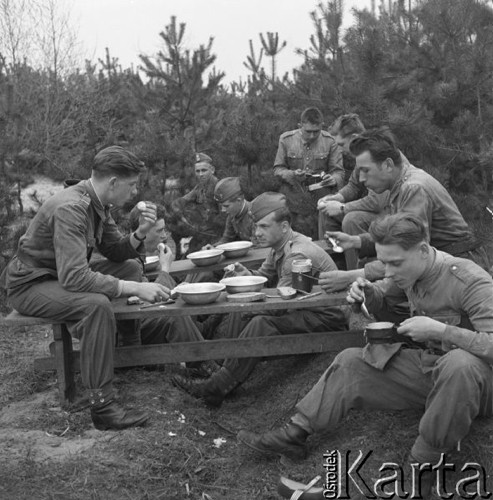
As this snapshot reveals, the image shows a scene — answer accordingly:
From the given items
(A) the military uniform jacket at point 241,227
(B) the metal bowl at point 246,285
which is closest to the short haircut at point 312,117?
(A) the military uniform jacket at point 241,227

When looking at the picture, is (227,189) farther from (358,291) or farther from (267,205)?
(358,291)

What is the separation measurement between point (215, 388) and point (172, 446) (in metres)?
0.89

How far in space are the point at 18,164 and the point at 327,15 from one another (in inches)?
186

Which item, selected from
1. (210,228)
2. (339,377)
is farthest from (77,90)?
(339,377)

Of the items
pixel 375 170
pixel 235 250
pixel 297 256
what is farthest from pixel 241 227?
pixel 375 170

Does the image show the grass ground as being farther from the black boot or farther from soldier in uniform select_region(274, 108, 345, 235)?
soldier in uniform select_region(274, 108, 345, 235)

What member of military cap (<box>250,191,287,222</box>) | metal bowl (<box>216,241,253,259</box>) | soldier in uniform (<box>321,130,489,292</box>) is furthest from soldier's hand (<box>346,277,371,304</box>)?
metal bowl (<box>216,241,253,259</box>)

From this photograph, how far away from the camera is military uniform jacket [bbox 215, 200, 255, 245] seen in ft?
25.1

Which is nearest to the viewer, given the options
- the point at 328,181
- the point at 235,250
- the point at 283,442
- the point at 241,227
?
the point at 283,442

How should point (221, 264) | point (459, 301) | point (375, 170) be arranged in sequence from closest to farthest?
point (459, 301)
point (375, 170)
point (221, 264)

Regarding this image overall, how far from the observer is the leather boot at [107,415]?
496 cm

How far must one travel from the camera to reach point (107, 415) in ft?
16.4

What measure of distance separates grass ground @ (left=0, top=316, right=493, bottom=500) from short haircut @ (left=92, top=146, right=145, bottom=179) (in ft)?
5.11

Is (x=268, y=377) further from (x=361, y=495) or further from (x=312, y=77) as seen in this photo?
(x=312, y=77)
